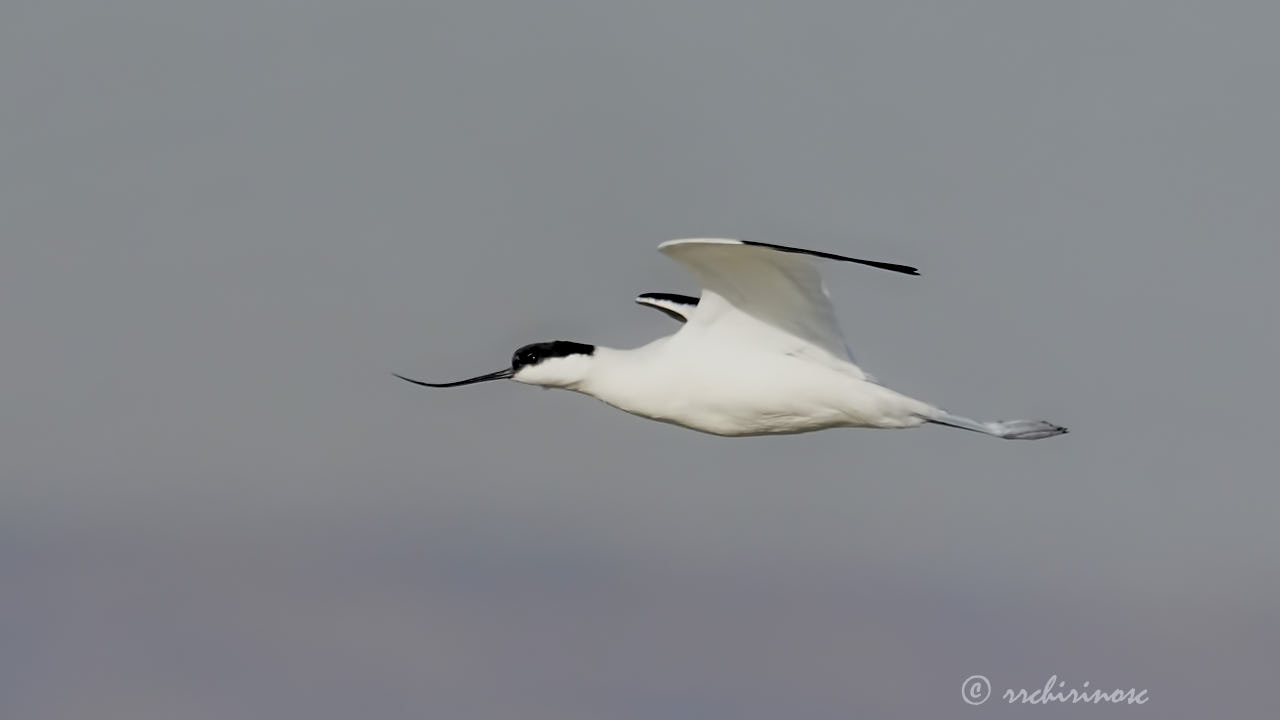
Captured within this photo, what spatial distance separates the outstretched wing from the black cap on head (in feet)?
3.27

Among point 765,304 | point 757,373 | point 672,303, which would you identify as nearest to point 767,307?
point 765,304

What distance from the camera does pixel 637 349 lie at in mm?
19328

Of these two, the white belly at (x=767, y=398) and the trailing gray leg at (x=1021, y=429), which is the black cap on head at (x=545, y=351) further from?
the trailing gray leg at (x=1021, y=429)

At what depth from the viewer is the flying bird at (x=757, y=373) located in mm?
18609

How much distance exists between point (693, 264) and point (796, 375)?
1443 mm

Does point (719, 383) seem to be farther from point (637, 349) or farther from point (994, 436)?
point (994, 436)

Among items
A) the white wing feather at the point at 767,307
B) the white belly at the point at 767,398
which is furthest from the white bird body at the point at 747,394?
the white wing feather at the point at 767,307

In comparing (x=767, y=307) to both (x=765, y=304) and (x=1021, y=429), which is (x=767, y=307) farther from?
(x=1021, y=429)

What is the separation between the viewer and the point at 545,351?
1956 centimetres

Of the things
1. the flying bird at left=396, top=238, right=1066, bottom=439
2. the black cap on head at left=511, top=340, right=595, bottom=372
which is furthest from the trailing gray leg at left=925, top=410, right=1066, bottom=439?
the black cap on head at left=511, top=340, right=595, bottom=372

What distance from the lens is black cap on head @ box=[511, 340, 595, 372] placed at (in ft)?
63.6

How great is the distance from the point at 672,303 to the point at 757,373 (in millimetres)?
2611

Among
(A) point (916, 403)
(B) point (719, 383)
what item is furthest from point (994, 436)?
(B) point (719, 383)

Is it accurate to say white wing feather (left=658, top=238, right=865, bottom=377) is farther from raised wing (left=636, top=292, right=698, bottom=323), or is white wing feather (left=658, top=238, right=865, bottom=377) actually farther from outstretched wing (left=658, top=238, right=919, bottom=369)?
raised wing (left=636, top=292, right=698, bottom=323)
